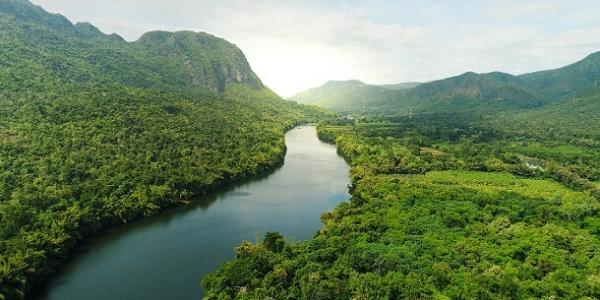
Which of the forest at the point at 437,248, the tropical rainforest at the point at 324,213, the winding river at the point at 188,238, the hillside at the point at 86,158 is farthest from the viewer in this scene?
the hillside at the point at 86,158

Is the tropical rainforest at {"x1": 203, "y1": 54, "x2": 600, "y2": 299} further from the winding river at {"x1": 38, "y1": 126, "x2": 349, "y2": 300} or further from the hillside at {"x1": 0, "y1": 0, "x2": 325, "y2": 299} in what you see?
the hillside at {"x1": 0, "y1": 0, "x2": 325, "y2": 299}

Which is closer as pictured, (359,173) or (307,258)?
(307,258)

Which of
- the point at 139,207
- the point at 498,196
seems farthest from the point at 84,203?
the point at 498,196

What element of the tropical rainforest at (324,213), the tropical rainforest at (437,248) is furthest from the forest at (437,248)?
the tropical rainforest at (324,213)

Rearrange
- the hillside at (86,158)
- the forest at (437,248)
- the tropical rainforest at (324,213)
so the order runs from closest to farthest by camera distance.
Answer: the forest at (437,248), the tropical rainforest at (324,213), the hillside at (86,158)

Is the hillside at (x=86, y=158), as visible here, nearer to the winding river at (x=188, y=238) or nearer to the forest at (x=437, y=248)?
the winding river at (x=188, y=238)

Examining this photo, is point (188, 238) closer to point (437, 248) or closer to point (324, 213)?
point (324, 213)

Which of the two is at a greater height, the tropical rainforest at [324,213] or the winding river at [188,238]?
the tropical rainforest at [324,213]

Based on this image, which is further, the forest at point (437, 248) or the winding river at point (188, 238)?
the winding river at point (188, 238)

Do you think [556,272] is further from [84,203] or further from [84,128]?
[84,128]
